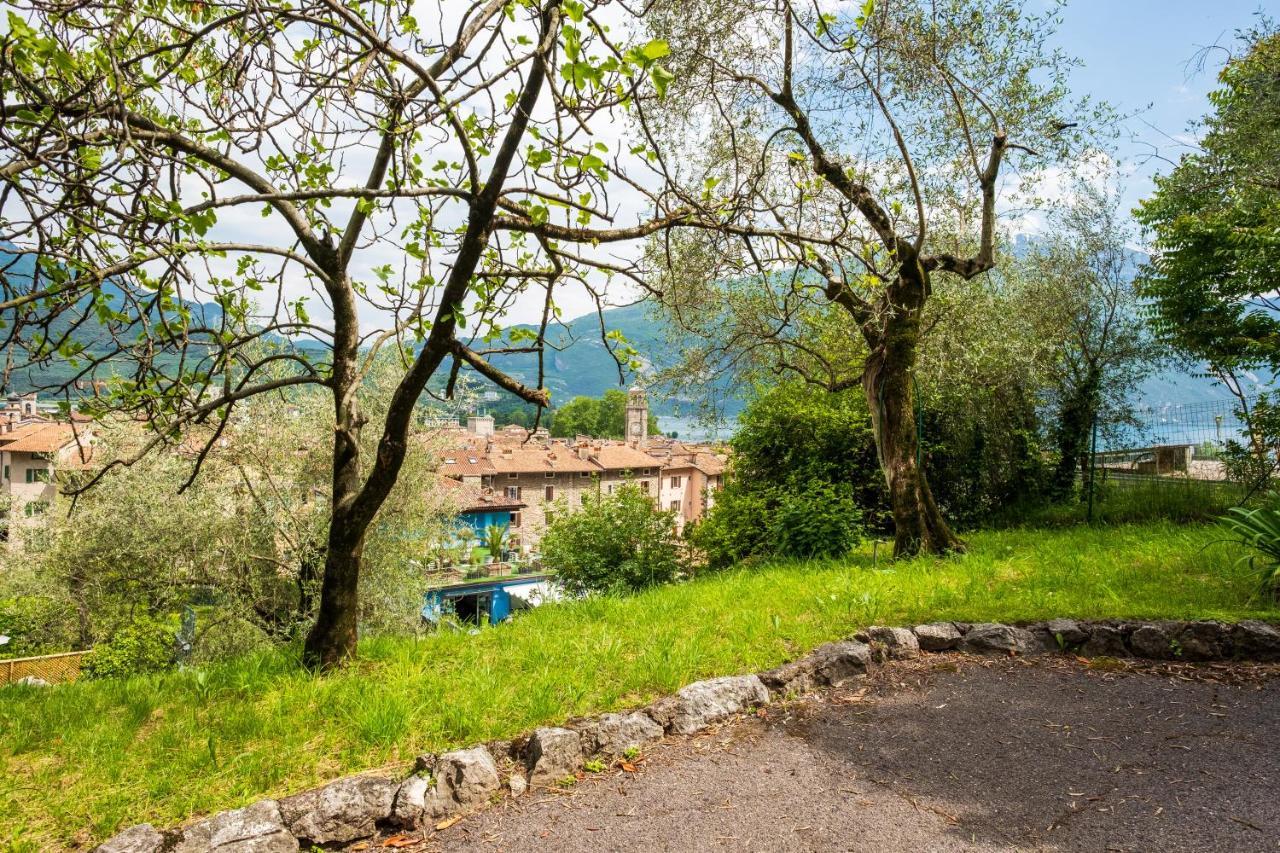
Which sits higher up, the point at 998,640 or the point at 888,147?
the point at 888,147

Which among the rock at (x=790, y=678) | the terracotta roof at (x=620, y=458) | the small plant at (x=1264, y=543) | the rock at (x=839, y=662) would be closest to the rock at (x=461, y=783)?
the rock at (x=790, y=678)

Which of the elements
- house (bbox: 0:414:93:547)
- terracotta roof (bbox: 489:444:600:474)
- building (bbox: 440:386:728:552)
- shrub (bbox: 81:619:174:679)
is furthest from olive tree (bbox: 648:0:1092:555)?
terracotta roof (bbox: 489:444:600:474)

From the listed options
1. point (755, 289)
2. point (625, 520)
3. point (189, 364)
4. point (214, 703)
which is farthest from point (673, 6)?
point (214, 703)

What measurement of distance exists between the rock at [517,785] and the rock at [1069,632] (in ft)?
13.9

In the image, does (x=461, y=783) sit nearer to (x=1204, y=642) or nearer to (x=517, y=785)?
(x=517, y=785)

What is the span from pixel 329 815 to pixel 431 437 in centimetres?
1064

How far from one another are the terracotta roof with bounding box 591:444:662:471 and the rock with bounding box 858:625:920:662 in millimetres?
36914

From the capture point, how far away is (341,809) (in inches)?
117

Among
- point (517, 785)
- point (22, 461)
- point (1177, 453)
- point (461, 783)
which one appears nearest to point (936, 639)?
point (517, 785)

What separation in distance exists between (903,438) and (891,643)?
3612mm

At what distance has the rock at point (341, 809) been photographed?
2887 mm

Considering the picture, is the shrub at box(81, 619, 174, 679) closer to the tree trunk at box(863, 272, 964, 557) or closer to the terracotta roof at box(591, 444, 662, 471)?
the tree trunk at box(863, 272, 964, 557)

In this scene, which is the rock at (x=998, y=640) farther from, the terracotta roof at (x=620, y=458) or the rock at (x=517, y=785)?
the terracotta roof at (x=620, y=458)

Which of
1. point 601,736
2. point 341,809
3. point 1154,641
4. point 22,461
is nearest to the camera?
point 341,809
